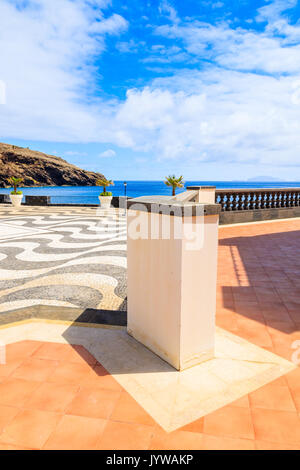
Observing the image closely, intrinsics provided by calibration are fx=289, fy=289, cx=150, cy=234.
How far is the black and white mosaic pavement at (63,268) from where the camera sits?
4770 millimetres

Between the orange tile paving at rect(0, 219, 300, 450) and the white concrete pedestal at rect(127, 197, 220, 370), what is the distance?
1.95ft

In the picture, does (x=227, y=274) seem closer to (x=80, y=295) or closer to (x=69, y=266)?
(x=80, y=295)

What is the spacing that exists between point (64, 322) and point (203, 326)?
6.44ft

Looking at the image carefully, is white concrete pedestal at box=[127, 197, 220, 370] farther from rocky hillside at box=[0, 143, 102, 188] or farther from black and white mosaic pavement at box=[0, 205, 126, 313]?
rocky hillside at box=[0, 143, 102, 188]

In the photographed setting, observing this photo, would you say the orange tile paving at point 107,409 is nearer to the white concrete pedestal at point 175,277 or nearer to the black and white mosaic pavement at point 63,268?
the white concrete pedestal at point 175,277

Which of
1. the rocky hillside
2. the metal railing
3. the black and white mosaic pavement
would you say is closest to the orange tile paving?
the black and white mosaic pavement

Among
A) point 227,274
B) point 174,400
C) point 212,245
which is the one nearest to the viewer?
point 174,400

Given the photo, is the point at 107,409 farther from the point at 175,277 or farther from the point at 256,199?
the point at 256,199

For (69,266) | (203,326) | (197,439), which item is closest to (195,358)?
(203,326)

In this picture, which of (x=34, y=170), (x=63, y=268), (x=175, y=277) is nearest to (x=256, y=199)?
(x=63, y=268)

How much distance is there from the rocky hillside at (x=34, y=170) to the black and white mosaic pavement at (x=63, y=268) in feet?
398

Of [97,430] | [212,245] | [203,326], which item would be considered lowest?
[97,430]

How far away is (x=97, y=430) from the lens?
210 centimetres

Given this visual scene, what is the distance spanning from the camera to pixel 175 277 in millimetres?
2582
